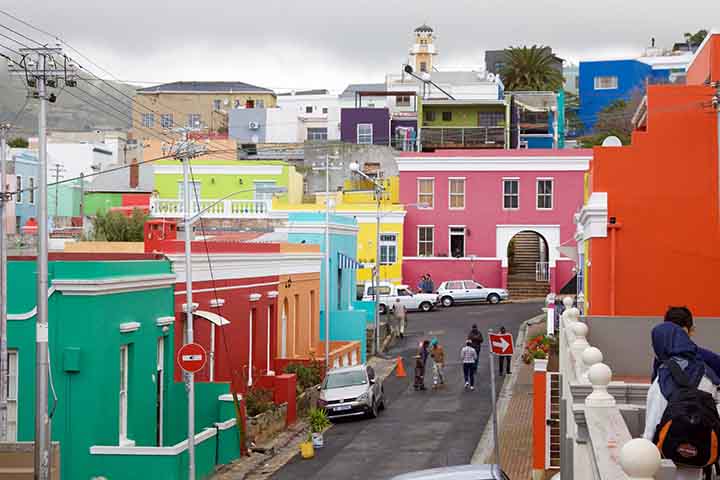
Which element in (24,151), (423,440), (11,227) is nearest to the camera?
(423,440)

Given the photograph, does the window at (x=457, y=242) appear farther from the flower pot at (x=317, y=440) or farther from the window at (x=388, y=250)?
the flower pot at (x=317, y=440)

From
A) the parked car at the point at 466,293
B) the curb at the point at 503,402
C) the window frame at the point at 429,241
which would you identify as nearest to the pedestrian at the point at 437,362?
the curb at the point at 503,402

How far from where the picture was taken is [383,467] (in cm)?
2738

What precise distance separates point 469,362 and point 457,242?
1069 inches

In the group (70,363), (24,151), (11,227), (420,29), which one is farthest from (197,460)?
(420,29)

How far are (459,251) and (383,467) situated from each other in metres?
38.9

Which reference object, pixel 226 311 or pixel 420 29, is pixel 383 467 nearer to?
pixel 226 311

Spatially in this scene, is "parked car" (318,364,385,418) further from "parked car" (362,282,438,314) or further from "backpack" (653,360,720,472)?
"backpack" (653,360,720,472)

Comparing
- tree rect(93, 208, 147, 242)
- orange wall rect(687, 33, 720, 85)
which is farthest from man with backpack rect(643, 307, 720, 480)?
tree rect(93, 208, 147, 242)

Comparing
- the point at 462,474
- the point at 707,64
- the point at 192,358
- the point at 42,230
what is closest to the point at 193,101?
the point at 707,64

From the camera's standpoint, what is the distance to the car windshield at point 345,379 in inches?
1395

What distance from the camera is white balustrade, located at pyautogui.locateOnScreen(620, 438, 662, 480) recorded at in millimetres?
6582

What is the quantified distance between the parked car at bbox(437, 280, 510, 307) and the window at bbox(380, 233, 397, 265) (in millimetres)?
4220

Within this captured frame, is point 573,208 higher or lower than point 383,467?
higher
